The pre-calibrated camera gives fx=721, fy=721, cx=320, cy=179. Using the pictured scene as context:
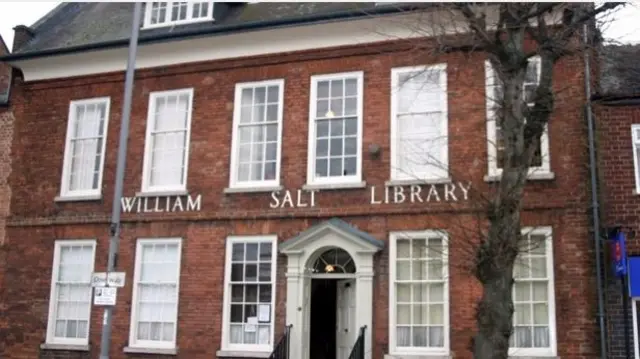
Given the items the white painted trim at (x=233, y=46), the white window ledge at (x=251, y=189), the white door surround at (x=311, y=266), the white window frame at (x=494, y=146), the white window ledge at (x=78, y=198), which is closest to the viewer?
the white window frame at (x=494, y=146)

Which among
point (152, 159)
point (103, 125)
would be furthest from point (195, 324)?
point (103, 125)

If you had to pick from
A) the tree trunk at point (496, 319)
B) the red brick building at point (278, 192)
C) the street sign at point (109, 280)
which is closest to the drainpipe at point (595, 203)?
the red brick building at point (278, 192)

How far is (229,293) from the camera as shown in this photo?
48.8ft

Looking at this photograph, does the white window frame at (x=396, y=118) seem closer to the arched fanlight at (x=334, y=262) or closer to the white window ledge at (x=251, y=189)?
the arched fanlight at (x=334, y=262)

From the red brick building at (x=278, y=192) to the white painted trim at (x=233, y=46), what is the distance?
40mm

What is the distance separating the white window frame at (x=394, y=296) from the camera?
43.9 ft

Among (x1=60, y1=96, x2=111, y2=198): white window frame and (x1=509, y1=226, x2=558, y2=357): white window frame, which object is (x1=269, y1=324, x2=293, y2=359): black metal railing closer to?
(x1=509, y1=226, x2=558, y2=357): white window frame

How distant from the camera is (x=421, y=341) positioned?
44.5 feet

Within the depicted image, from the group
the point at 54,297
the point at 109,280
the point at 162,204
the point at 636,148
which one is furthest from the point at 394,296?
the point at 54,297

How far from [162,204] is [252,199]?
2.13 metres

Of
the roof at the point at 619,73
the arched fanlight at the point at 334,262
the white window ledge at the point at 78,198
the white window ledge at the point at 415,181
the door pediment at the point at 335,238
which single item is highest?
the roof at the point at 619,73

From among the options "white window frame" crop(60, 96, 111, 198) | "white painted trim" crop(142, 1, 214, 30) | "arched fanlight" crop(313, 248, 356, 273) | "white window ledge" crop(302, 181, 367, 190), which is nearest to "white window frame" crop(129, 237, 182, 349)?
"white window frame" crop(60, 96, 111, 198)

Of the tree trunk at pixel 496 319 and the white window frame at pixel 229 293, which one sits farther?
the white window frame at pixel 229 293

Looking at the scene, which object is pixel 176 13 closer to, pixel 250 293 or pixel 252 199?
pixel 252 199
